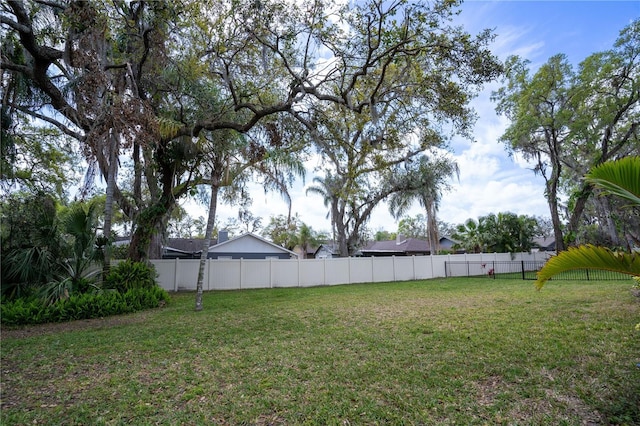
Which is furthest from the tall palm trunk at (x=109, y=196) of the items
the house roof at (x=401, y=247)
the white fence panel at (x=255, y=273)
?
the house roof at (x=401, y=247)

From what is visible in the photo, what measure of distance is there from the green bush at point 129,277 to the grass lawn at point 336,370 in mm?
2193

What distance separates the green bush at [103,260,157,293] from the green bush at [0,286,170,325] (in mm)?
476

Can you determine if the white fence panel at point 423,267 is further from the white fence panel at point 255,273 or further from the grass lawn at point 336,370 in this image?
the grass lawn at point 336,370

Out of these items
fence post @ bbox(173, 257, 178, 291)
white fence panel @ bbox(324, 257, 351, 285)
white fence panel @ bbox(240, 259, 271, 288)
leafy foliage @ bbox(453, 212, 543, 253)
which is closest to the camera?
fence post @ bbox(173, 257, 178, 291)

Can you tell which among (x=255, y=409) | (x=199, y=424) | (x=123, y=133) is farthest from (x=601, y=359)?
(x=123, y=133)

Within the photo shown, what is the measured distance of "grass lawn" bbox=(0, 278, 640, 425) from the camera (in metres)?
3.00

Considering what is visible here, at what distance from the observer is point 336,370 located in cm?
398

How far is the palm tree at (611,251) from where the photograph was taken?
306 cm

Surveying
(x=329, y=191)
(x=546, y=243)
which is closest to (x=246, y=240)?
(x=329, y=191)

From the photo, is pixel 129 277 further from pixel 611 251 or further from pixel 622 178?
pixel 622 178

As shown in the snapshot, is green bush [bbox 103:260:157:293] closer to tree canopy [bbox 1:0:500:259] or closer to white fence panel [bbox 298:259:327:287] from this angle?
tree canopy [bbox 1:0:500:259]

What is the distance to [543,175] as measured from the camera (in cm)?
2092

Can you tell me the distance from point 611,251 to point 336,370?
308 centimetres

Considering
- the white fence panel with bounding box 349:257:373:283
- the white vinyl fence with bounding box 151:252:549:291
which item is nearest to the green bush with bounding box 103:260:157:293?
the white vinyl fence with bounding box 151:252:549:291
